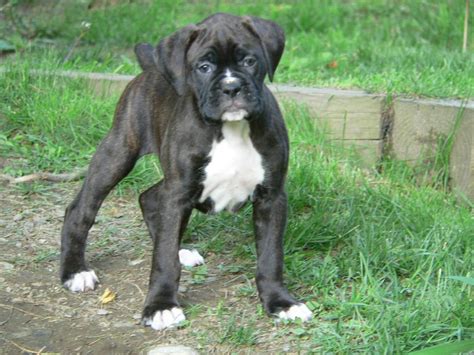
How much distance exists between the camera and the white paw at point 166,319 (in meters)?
4.38

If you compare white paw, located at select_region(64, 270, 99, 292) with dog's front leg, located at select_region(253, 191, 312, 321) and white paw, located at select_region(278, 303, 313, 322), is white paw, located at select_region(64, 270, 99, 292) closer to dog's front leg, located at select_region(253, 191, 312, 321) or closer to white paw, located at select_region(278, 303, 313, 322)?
dog's front leg, located at select_region(253, 191, 312, 321)

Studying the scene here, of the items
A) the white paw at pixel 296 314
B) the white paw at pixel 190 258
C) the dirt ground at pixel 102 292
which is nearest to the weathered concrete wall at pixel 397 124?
the dirt ground at pixel 102 292

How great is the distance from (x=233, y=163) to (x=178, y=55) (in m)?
0.53

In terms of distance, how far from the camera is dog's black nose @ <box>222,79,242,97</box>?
13.5ft

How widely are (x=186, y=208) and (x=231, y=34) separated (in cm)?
82

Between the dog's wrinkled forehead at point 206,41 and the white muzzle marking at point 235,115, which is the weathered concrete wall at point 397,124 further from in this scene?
the white muzzle marking at point 235,115

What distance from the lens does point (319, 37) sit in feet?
28.7

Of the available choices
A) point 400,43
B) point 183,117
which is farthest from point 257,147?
point 400,43

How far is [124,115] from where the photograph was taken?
507cm

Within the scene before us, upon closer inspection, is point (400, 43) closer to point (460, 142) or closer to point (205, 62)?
point (460, 142)

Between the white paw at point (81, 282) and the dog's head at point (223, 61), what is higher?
the dog's head at point (223, 61)

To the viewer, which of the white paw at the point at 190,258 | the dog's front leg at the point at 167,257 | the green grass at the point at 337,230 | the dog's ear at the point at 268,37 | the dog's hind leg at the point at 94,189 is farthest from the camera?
the white paw at the point at 190,258

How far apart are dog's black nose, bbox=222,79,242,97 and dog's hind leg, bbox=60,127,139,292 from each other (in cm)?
103

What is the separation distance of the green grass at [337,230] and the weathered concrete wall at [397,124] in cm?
13
